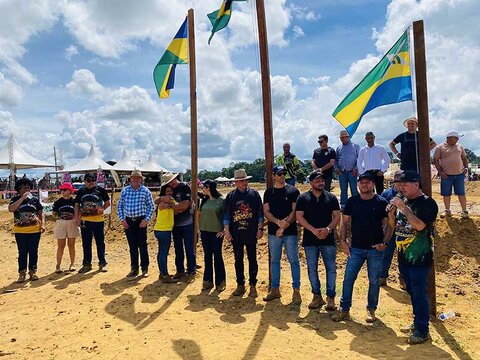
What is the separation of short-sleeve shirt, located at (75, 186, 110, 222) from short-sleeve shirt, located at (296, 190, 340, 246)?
181 inches

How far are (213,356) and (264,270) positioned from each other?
168 inches

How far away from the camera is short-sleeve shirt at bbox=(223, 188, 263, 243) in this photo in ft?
20.9

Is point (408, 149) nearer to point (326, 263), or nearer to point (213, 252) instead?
point (326, 263)

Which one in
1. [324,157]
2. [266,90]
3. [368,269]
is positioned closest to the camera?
[368,269]

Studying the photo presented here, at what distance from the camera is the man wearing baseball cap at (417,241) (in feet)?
15.2

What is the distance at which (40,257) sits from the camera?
10.9 meters

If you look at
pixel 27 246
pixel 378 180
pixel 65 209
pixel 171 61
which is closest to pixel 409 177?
pixel 378 180

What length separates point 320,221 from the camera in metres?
5.73

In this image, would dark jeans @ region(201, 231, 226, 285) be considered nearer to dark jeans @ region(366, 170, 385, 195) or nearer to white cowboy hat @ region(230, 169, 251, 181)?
white cowboy hat @ region(230, 169, 251, 181)

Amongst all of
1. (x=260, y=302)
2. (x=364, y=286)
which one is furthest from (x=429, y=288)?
(x=260, y=302)

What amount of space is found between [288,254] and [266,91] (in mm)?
2864

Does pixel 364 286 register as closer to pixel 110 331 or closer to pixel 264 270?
pixel 264 270

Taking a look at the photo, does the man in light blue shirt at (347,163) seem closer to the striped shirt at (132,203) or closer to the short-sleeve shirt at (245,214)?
the short-sleeve shirt at (245,214)

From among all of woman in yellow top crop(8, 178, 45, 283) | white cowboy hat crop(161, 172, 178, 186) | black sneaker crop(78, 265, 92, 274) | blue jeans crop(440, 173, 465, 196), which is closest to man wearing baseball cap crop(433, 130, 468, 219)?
blue jeans crop(440, 173, 465, 196)
